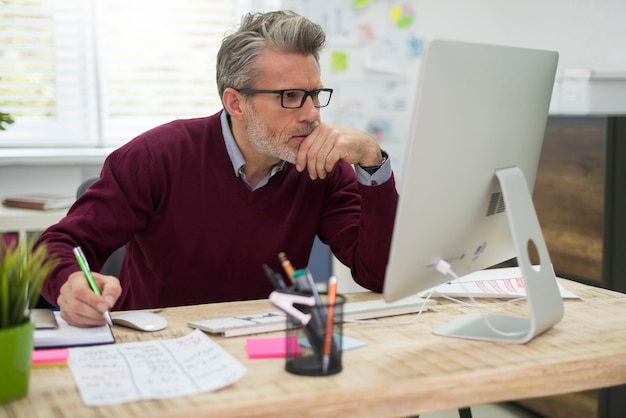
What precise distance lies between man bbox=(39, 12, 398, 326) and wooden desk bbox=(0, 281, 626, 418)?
15.1 inches

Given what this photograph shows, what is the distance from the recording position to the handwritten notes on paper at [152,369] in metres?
0.98

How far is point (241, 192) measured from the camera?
1.79 meters

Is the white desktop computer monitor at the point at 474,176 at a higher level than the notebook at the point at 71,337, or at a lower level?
higher

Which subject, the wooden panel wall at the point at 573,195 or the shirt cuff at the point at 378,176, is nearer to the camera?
the shirt cuff at the point at 378,176

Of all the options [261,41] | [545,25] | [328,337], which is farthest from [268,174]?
[545,25]

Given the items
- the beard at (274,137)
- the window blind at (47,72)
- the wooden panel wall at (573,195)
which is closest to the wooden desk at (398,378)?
the beard at (274,137)

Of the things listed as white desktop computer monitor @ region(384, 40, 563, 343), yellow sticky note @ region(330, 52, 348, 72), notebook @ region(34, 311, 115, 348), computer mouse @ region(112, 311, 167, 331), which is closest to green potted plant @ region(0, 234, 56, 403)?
notebook @ region(34, 311, 115, 348)

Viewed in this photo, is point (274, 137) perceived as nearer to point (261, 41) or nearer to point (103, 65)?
point (261, 41)

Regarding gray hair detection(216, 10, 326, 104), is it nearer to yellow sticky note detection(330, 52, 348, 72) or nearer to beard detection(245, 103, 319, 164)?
beard detection(245, 103, 319, 164)

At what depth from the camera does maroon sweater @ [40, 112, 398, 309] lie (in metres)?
1.70

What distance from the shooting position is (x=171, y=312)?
4.66 ft

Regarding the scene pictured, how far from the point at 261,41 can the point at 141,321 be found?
2.40 ft

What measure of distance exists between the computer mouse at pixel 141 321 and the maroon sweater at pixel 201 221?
0.37 metres

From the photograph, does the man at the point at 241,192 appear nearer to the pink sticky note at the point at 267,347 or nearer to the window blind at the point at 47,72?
the pink sticky note at the point at 267,347
